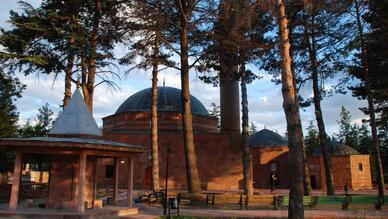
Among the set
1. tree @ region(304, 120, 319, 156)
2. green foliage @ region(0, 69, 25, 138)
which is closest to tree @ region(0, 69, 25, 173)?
green foliage @ region(0, 69, 25, 138)

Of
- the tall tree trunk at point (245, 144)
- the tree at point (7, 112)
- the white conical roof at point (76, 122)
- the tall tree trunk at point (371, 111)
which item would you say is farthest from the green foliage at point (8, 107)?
the tall tree trunk at point (371, 111)

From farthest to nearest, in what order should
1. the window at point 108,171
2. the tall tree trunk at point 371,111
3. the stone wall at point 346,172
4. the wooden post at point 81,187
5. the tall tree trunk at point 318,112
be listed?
the stone wall at point 346,172, the window at point 108,171, the tall tree trunk at point 318,112, the tall tree trunk at point 371,111, the wooden post at point 81,187

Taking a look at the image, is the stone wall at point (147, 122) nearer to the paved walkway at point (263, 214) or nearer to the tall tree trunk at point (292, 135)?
the paved walkway at point (263, 214)

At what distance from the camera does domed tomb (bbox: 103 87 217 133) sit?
3494 cm

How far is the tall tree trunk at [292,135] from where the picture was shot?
29.9 feet

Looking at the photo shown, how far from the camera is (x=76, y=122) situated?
49.1 ft

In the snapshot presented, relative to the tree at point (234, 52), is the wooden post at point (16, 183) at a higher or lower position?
lower

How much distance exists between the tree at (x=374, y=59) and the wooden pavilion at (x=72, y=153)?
11.5 metres

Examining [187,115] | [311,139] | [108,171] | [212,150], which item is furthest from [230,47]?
[311,139]

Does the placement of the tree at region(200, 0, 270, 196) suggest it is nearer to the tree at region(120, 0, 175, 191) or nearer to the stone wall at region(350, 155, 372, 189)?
the tree at region(120, 0, 175, 191)

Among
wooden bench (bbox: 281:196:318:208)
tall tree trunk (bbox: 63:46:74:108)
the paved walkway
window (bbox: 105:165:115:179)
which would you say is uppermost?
tall tree trunk (bbox: 63:46:74:108)

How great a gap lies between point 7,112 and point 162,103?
48.7 ft

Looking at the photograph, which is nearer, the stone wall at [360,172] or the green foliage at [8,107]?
the green foliage at [8,107]

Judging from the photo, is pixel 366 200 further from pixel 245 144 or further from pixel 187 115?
pixel 187 115
